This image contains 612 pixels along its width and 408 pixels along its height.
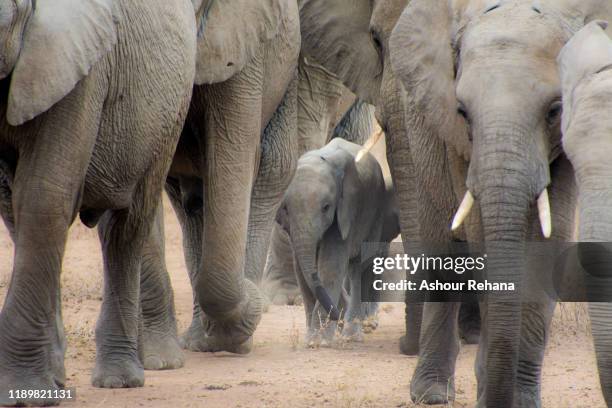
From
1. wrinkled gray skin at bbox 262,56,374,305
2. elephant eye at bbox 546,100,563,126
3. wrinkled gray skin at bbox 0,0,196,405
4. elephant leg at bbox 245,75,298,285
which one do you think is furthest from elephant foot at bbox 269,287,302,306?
elephant eye at bbox 546,100,563,126

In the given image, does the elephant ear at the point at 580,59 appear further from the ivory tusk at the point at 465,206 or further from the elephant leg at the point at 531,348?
the elephant leg at the point at 531,348

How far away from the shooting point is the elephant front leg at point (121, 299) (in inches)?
237

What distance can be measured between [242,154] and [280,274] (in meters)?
3.04

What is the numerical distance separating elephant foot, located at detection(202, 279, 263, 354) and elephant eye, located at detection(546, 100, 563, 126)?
2125mm

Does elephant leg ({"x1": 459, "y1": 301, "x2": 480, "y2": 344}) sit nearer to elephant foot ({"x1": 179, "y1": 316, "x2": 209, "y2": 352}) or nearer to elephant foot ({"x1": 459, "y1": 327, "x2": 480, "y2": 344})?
elephant foot ({"x1": 459, "y1": 327, "x2": 480, "y2": 344})

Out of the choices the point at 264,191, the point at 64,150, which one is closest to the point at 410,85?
the point at 64,150

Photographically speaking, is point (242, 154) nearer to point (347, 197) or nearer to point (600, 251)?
point (347, 197)

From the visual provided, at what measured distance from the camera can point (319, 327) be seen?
7.75 metres

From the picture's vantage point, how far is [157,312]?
676 centimetres

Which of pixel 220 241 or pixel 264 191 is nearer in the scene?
pixel 220 241

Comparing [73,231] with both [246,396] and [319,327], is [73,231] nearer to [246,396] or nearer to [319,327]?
[319,327]

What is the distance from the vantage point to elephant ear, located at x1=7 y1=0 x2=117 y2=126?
4.99m

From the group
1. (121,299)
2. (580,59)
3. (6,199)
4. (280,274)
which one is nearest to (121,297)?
(121,299)

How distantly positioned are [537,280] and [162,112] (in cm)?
147
